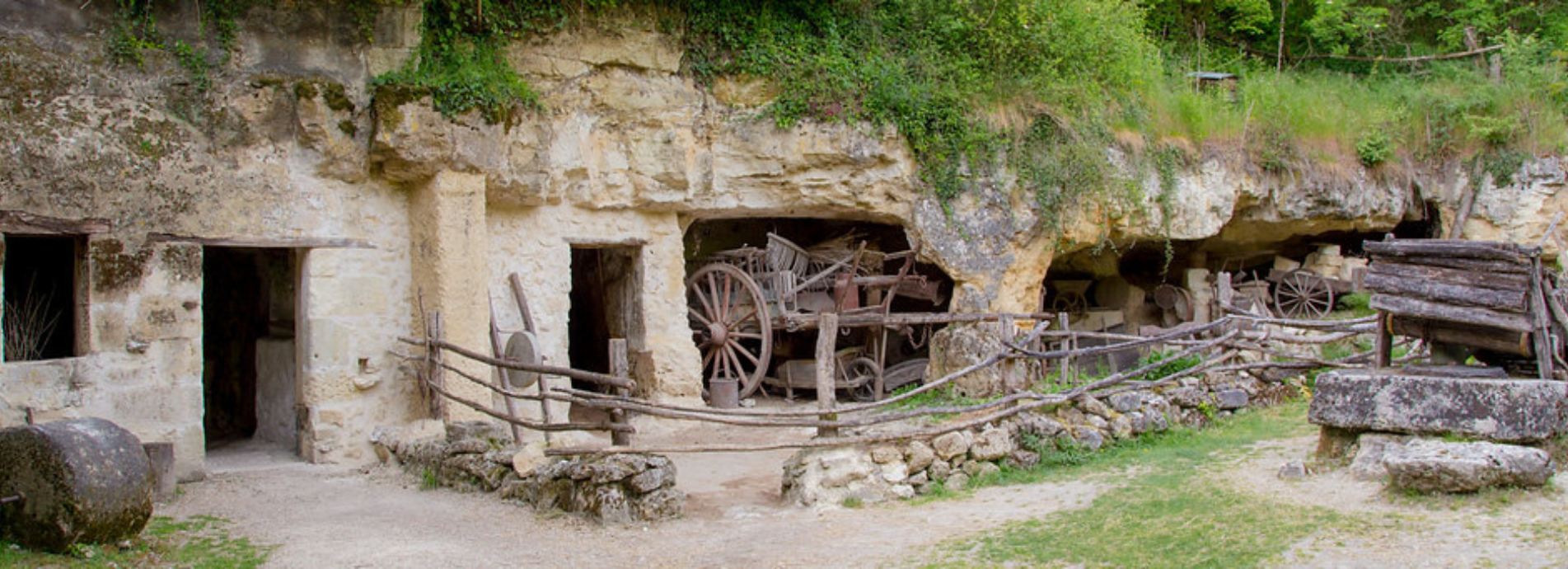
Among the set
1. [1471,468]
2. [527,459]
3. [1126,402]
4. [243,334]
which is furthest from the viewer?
[243,334]

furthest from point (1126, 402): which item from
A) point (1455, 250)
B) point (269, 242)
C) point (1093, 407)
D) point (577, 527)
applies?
point (269, 242)

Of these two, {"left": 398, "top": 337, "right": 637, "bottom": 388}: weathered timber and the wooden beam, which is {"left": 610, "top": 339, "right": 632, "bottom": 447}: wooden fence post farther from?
the wooden beam

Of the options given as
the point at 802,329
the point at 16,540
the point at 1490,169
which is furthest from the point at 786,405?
the point at 1490,169

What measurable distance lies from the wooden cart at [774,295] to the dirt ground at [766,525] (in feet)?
14.7

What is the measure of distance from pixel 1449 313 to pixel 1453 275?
0.86 ft

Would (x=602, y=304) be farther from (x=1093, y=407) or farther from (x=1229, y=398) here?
(x=1229, y=398)

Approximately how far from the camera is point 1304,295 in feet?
54.2

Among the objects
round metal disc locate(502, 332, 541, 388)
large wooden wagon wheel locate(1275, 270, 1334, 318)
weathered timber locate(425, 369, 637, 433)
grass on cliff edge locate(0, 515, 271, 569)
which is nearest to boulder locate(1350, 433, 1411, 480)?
weathered timber locate(425, 369, 637, 433)

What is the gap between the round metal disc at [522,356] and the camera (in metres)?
9.63

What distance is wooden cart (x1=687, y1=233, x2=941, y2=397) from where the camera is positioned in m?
13.6

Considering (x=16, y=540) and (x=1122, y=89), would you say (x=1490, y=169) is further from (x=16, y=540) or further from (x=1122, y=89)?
(x=16, y=540)

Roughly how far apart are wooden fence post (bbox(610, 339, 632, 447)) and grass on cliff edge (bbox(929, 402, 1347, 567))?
256cm

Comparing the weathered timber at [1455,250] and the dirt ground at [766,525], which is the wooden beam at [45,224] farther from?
the weathered timber at [1455,250]

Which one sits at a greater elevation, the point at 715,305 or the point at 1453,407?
the point at 715,305
